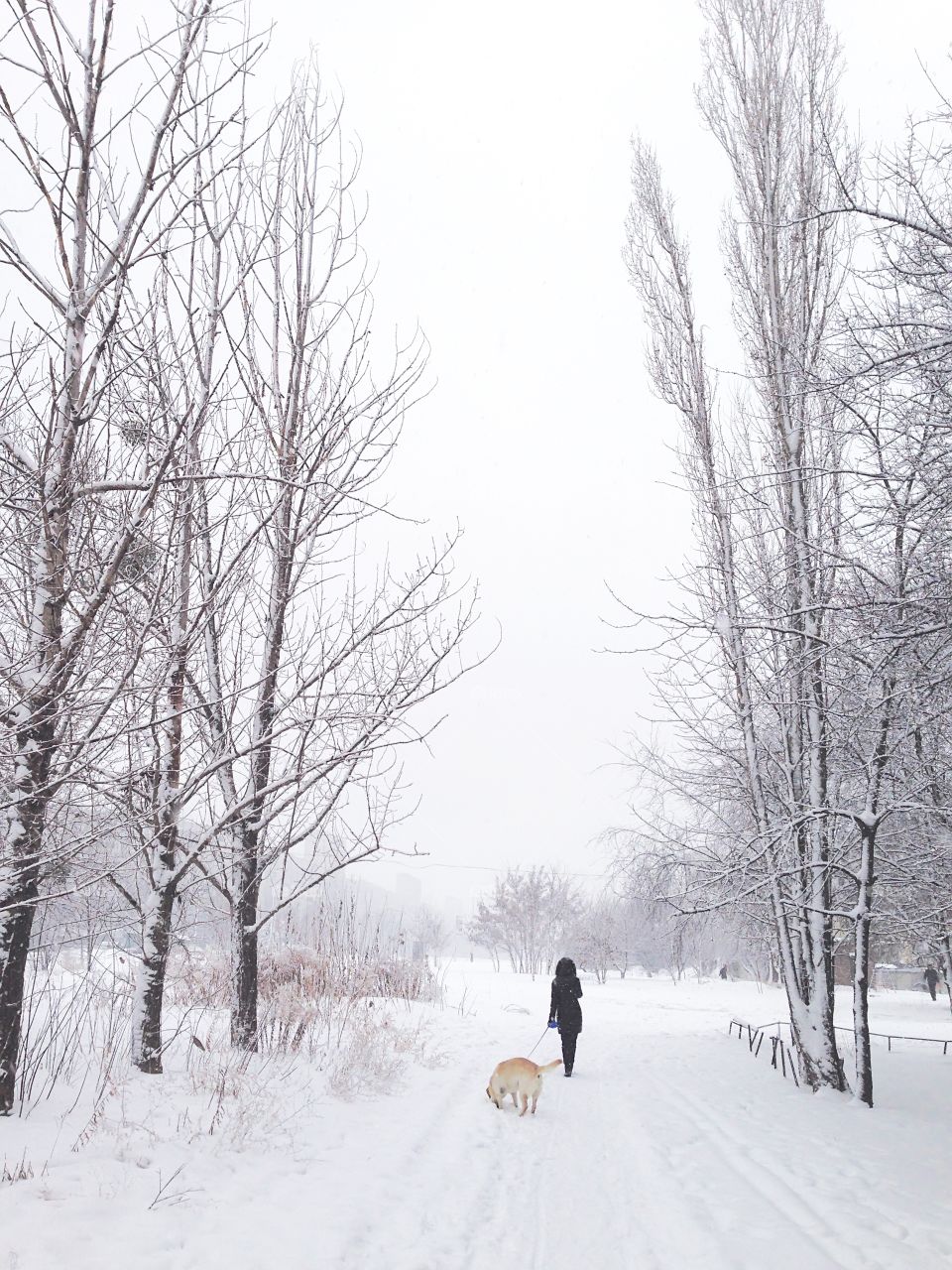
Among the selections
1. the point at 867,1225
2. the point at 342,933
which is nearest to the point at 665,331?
the point at 342,933

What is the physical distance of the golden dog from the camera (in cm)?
717

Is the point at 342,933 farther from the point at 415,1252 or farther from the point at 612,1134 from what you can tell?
the point at 415,1252

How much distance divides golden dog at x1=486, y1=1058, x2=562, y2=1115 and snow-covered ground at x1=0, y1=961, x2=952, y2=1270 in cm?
16

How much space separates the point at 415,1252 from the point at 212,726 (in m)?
3.66

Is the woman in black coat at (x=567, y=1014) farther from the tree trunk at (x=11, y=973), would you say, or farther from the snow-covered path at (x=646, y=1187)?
the tree trunk at (x=11, y=973)

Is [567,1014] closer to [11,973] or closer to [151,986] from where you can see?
[151,986]

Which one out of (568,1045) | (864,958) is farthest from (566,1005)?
(864,958)

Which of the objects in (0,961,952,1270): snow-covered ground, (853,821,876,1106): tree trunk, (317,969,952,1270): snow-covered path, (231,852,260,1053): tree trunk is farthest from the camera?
(853,821,876,1106): tree trunk

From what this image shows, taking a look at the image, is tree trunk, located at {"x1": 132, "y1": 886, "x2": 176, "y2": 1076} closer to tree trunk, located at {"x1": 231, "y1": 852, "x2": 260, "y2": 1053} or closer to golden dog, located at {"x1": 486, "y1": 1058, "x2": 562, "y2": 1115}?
tree trunk, located at {"x1": 231, "y1": 852, "x2": 260, "y2": 1053}

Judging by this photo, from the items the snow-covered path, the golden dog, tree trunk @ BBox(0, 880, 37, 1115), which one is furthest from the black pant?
tree trunk @ BBox(0, 880, 37, 1115)

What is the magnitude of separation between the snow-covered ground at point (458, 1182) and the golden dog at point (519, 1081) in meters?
0.16

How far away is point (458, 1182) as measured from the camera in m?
5.11

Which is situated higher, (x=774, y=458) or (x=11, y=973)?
(x=774, y=458)

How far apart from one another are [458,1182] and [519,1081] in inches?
86.7
